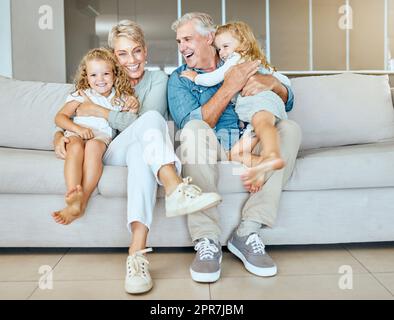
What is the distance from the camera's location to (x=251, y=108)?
6.04 feet

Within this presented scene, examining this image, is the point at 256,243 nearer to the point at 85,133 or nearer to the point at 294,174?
the point at 294,174

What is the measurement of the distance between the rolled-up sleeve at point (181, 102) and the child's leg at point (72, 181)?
45 cm

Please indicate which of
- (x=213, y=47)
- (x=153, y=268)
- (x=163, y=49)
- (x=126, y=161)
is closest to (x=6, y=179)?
(x=126, y=161)

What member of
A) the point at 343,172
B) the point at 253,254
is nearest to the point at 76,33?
the point at 343,172

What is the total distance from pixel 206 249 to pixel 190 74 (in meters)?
0.83

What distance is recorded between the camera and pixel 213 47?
2.14m

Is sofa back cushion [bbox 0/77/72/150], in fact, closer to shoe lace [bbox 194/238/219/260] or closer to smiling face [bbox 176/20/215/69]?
smiling face [bbox 176/20/215/69]

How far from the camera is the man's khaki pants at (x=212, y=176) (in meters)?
1.64

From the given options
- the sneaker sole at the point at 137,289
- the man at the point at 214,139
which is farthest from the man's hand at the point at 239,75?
the sneaker sole at the point at 137,289

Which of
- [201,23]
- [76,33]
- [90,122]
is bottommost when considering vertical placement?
[90,122]

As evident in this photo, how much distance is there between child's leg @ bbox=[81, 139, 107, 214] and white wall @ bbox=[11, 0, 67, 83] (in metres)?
3.47

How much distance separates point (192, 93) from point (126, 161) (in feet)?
1.59

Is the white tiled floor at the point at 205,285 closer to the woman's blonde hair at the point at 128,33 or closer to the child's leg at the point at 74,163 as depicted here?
the child's leg at the point at 74,163

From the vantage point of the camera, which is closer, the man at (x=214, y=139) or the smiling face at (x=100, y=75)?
the man at (x=214, y=139)
